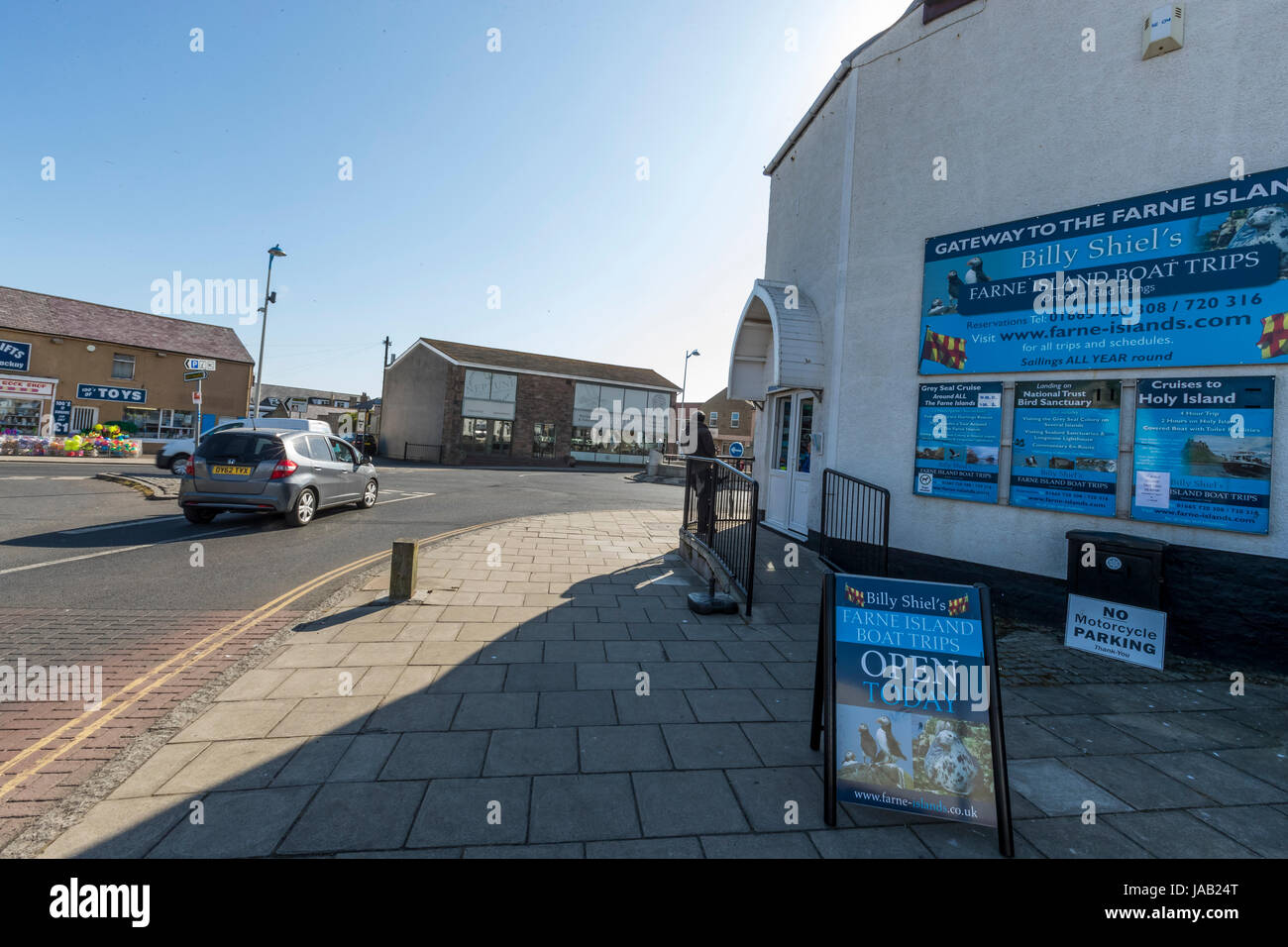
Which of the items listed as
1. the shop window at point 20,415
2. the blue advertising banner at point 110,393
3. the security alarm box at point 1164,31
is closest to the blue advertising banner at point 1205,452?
the security alarm box at point 1164,31

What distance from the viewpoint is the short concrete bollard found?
589 cm

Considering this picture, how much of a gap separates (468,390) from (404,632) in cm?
3200

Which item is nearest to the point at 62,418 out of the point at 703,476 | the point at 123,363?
the point at 123,363

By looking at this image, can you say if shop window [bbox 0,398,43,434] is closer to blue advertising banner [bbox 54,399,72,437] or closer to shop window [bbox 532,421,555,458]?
blue advertising banner [bbox 54,399,72,437]

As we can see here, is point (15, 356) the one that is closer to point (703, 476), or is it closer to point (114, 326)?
point (114, 326)

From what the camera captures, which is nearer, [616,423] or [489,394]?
[489,394]

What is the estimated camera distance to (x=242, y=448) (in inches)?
367

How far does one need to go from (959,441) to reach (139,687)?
25.1 ft

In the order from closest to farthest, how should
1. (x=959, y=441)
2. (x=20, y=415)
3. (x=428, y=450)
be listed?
(x=959, y=441)
(x=20, y=415)
(x=428, y=450)

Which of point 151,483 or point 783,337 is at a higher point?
point 783,337

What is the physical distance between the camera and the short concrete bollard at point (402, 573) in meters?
5.89

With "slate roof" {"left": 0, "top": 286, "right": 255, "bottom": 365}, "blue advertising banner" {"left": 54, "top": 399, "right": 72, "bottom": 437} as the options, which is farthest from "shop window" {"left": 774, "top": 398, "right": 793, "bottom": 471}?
"slate roof" {"left": 0, "top": 286, "right": 255, "bottom": 365}

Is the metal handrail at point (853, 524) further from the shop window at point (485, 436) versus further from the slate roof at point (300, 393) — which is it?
the slate roof at point (300, 393)
